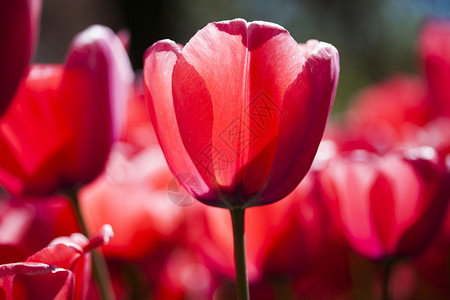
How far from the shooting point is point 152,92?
10.7 inches

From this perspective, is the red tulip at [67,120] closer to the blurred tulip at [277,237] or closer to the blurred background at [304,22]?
the blurred tulip at [277,237]

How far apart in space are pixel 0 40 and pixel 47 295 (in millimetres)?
128

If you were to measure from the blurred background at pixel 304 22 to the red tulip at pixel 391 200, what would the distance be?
334cm

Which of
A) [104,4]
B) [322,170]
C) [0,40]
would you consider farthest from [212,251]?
[104,4]

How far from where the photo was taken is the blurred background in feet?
13.0

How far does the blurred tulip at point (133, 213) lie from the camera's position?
1.44 feet

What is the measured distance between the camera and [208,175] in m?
0.28

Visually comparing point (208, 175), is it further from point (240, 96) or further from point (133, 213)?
point (133, 213)

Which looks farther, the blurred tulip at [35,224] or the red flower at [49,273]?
the blurred tulip at [35,224]

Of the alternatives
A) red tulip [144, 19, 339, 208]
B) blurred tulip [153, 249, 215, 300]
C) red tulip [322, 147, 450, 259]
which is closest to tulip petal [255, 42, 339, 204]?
red tulip [144, 19, 339, 208]

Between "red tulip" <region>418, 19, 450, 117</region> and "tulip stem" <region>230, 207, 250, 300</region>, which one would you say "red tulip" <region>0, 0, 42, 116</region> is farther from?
"red tulip" <region>418, 19, 450, 117</region>

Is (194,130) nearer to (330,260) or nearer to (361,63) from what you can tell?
(330,260)

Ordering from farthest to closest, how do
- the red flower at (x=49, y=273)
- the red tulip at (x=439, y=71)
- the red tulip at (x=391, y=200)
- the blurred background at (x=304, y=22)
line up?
the blurred background at (x=304, y=22)
the red tulip at (x=439, y=71)
the red tulip at (x=391, y=200)
the red flower at (x=49, y=273)

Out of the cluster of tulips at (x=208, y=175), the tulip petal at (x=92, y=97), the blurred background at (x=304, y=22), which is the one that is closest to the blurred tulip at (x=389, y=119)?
the cluster of tulips at (x=208, y=175)
